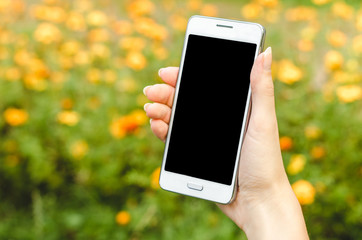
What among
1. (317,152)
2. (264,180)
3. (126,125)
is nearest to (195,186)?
(264,180)

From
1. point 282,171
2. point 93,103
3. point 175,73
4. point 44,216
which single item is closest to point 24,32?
point 93,103

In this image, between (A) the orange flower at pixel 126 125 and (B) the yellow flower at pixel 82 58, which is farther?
(B) the yellow flower at pixel 82 58

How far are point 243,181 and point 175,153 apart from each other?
24 cm

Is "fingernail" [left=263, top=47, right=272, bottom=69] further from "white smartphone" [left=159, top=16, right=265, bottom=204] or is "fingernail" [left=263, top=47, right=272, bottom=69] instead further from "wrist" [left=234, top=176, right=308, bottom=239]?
"wrist" [left=234, top=176, right=308, bottom=239]

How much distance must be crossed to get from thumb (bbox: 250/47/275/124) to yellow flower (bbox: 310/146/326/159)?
26.2 inches

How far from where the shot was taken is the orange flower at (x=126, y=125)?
1817mm

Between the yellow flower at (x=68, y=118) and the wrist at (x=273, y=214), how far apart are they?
2.84 ft

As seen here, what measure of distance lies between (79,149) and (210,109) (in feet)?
2.35

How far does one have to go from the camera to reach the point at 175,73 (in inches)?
56.2

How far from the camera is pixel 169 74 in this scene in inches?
56.2

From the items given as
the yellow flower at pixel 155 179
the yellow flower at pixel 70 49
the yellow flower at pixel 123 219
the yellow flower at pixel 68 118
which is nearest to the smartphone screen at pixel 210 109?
the yellow flower at pixel 155 179

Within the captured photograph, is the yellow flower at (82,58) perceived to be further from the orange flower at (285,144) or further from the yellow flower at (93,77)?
the orange flower at (285,144)

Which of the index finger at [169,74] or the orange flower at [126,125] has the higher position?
the index finger at [169,74]

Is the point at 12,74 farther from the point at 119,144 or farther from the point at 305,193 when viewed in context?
the point at 305,193
